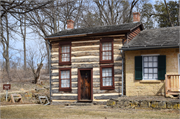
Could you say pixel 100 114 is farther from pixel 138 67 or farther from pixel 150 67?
pixel 150 67

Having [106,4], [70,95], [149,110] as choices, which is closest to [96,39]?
[70,95]

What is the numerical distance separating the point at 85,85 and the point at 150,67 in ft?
16.8

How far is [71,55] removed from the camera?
60.5ft

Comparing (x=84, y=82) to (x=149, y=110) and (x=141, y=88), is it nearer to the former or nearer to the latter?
(x=141, y=88)

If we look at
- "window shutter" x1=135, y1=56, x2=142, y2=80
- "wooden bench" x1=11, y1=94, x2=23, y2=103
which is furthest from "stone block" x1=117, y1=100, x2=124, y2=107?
"wooden bench" x1=11, y1=94, x2=23, y2=103

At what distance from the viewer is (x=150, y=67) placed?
15680mm

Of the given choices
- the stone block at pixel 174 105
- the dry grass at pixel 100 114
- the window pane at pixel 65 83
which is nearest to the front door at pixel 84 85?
the window pane at pixel 65 83

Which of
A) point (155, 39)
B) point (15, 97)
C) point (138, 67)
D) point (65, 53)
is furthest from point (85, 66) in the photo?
point (15, 97)

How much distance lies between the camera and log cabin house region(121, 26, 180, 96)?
14688 millimetres

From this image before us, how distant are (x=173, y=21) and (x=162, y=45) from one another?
18910 mm

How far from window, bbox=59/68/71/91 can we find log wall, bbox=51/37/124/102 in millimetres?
295

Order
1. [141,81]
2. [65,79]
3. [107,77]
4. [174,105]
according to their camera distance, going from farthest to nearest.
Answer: [65,79] < [107,77] < [141,81] < [174,105]

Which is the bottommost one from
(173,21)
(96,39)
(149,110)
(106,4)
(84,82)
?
(149,110)

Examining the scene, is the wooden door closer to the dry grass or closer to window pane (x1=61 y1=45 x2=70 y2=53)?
window pane (x1=61 y1=45 x2=70 y2=53)
